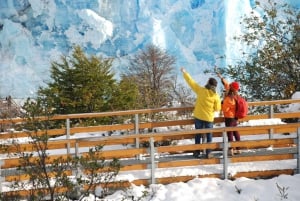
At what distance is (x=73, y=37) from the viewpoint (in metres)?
22.8

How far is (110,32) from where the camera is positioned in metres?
22.9

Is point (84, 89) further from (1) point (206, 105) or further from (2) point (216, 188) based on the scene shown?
(2) point (216, 188)

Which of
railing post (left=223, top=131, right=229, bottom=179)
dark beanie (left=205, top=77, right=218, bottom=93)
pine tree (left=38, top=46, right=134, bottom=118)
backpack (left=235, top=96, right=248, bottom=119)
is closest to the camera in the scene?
railing post (left=223, top=131, right=229, bottom=179)

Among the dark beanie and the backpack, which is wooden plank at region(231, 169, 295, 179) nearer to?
the backpack

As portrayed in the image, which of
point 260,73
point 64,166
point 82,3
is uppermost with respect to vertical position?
point 82,3

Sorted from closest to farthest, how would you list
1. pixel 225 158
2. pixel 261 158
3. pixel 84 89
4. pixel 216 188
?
pixel 216 188 → pixel 225 158 → pixel 261 158 → pixel 84 89

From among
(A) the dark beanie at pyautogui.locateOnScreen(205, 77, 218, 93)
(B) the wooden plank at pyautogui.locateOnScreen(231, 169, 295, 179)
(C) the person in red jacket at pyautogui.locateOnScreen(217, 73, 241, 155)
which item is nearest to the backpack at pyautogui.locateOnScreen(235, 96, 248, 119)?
(C) the person in red jacket at pyautogui.locateOnScreen(217, 73, 241, 155)

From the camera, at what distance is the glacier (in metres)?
22.6

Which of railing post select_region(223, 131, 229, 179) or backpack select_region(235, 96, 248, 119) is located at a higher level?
backpack select_region(235, 96, 248, 119)

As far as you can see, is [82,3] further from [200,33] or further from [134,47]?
[200,33]

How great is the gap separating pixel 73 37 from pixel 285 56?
10936mm

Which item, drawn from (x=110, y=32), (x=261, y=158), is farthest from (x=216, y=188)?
(x=110, y=32)

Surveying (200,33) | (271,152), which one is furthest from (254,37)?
(200,33)

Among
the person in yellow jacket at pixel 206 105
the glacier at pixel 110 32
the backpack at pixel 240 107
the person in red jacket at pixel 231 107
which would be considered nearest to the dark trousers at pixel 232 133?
the person in red jacket at pixel 231 107
